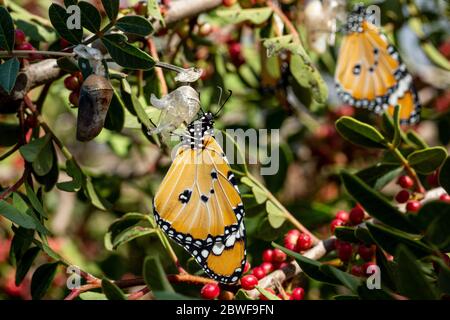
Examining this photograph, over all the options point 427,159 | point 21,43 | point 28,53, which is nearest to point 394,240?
point 427,159

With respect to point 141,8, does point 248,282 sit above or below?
below

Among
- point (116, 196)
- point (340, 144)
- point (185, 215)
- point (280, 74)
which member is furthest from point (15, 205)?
point (340, 144)

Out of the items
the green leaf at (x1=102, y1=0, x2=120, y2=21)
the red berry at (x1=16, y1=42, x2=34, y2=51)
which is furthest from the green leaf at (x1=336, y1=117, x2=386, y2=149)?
the red berry at (x1=16, y1=42, x2=34, y2=51)

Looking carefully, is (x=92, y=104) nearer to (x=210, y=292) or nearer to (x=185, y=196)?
(x=185, y=196)

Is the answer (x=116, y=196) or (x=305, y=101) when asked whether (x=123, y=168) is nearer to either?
(x=116, y=196)

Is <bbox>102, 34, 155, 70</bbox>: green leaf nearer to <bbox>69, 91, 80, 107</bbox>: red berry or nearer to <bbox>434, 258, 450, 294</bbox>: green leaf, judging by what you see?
<bbox>69, 91, 80, 107</bbox>: red berry
